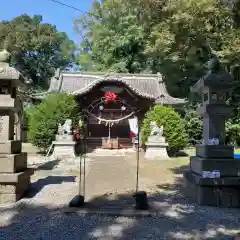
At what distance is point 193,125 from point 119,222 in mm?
17580

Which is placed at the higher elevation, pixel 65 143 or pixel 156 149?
pixel 65 143

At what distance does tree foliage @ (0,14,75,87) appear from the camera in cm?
3644

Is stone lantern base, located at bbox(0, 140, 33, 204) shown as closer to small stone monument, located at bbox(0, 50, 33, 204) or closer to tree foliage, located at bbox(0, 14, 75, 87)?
small stone monument, located at bbox(0, 50, 33, 204)

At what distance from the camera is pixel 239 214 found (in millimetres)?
5617

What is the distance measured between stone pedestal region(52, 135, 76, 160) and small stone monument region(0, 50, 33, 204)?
8.51 m

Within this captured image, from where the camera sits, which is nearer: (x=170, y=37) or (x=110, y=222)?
(x=110, y=222)

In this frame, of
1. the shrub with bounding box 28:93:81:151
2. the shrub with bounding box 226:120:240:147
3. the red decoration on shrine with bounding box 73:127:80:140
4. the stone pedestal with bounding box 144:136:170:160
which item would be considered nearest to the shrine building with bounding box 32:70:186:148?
the shrub with bounding box 28:93:81:151

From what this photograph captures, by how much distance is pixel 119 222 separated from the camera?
491cm

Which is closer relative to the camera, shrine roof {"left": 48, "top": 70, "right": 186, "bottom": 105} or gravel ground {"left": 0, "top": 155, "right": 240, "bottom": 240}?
gravel ground {"left": 0, "top": 155, "right": 240, "bottom": 240}

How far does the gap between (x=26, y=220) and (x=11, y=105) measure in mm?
2441

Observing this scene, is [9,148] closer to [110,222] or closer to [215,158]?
[110,222]

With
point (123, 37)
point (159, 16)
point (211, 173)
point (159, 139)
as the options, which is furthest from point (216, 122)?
point (123, 37)

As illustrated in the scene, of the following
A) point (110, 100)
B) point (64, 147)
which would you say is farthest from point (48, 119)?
point (110, 100)

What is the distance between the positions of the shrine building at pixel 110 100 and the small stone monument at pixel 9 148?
11.0 metres
